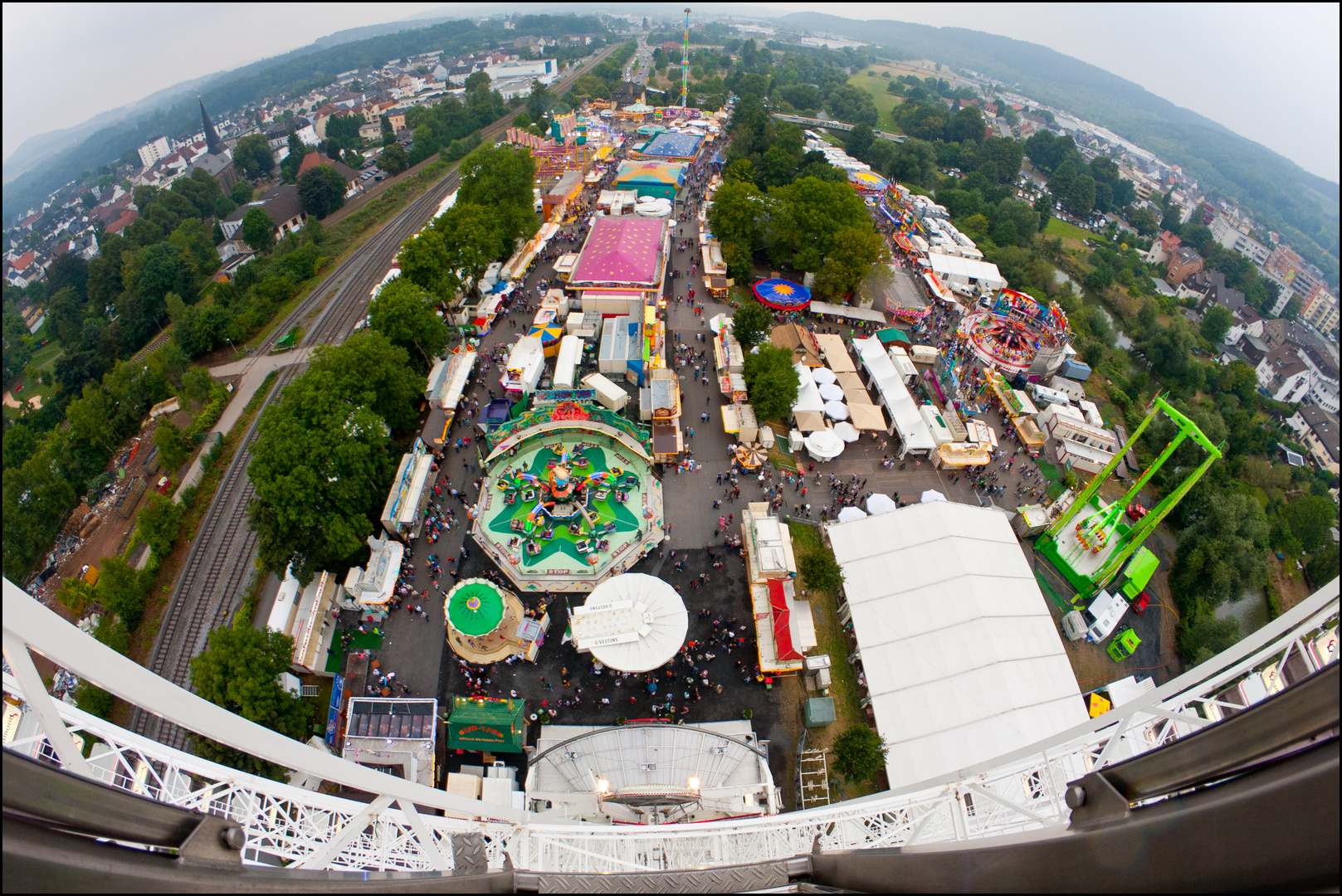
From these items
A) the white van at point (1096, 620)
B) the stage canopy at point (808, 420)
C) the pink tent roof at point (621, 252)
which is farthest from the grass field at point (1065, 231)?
the white van at point (1096, 620)

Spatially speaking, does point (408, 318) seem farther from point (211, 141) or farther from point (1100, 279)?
point (211, 141)

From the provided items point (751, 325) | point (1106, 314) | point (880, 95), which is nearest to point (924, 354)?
point (751, 325)

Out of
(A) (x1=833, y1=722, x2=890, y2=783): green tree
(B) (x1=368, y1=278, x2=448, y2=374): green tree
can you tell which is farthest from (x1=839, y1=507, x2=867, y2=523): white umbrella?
(B) (x1=368, y1=278, x2=448, y2=374): green tree

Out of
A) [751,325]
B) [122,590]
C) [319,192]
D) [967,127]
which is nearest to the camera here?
[122,590]

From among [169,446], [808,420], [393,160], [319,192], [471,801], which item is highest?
[393,160]

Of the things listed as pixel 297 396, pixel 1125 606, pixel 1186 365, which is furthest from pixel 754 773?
pixel 1186 365

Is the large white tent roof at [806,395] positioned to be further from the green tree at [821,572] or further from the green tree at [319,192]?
the green tree at [319,192]
